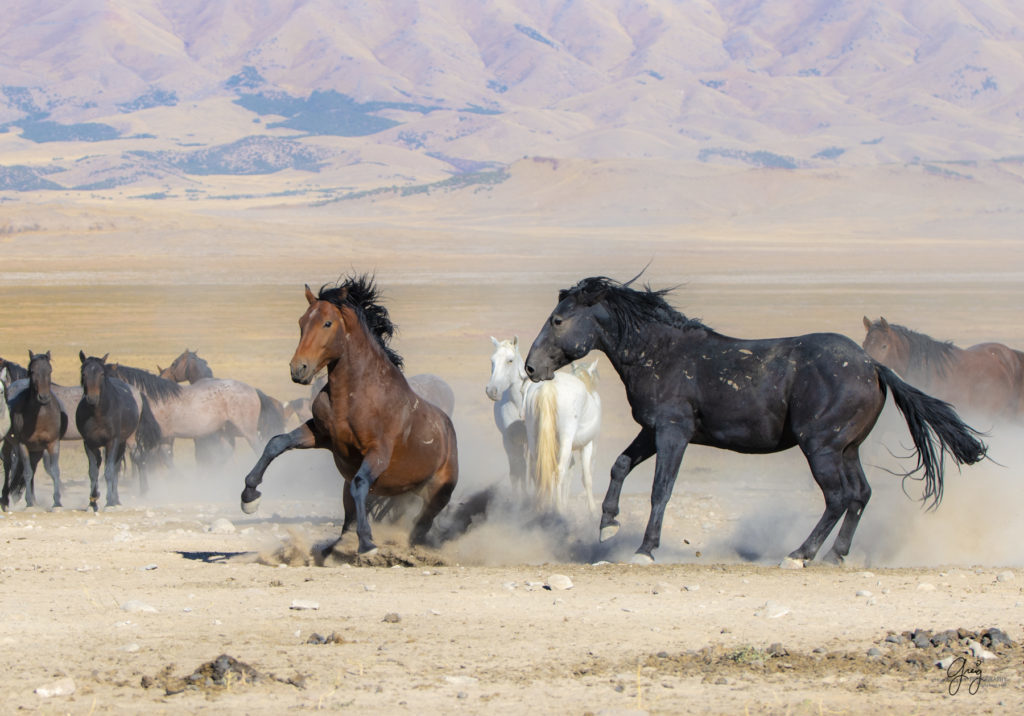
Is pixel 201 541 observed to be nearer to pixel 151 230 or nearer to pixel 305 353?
pixel 305 353

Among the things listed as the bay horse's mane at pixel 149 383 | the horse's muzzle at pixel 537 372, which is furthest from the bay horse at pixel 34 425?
the horse's muzzle at pixel 537 372

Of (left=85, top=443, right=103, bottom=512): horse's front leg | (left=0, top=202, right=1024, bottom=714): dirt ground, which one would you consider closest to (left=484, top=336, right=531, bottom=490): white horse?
(left=0, top=202, right=1024, bottom=714): dirt ground

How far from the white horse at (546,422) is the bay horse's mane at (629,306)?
8.04 feet

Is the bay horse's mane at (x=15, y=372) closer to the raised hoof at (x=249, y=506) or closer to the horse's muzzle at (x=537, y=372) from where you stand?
the raised hoof at (x=249, y=506)

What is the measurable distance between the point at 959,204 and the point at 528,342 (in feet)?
244

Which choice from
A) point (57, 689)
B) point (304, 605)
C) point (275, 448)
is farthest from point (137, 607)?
point (275, 448)

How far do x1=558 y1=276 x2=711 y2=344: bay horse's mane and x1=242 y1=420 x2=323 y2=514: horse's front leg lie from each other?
6.10 feet

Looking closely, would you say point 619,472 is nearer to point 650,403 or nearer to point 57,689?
point 650,403

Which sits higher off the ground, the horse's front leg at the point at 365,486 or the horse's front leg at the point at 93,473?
the horse's front leg at the point at 365,486

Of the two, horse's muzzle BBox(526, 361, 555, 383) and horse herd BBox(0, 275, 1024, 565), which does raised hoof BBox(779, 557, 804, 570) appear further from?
horse's muzzle BBox(526, 361, 555, 383)

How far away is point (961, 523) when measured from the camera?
1001 cm

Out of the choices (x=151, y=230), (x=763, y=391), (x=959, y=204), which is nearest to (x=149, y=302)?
(x=151, y=230)

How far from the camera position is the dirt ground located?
17.9 feet

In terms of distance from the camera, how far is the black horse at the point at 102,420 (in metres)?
13.0
